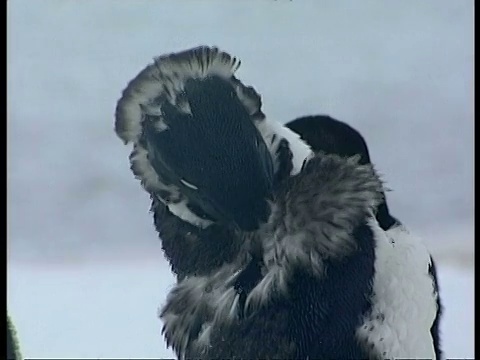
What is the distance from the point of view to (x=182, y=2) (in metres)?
1.09

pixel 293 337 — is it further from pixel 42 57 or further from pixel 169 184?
pixel 42 57

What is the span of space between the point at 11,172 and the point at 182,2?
334 millimetres

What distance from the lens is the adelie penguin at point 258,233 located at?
39.6 inches

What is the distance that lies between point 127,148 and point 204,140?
12cm

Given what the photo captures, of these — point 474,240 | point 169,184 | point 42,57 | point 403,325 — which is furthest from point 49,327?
point 474,240

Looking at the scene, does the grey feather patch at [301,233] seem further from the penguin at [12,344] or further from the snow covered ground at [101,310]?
the penguin at [12,344]

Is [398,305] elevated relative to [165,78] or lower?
lower

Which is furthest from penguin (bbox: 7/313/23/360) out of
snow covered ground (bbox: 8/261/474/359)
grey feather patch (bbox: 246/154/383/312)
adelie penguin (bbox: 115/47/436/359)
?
grey feather patch (bbox: 246/154/383/312)

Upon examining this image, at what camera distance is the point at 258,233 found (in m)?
1.02

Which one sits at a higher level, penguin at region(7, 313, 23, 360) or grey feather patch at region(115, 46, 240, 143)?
grey feather patch at region(115, 46, 240, 143)

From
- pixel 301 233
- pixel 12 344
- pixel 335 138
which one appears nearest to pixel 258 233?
pixel 301 233

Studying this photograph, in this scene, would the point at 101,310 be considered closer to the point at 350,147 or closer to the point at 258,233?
the point at 258,233

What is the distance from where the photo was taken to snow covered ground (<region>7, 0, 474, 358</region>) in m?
1.08

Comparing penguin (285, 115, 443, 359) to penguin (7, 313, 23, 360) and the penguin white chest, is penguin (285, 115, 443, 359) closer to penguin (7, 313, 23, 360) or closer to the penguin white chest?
the penguin white chest
